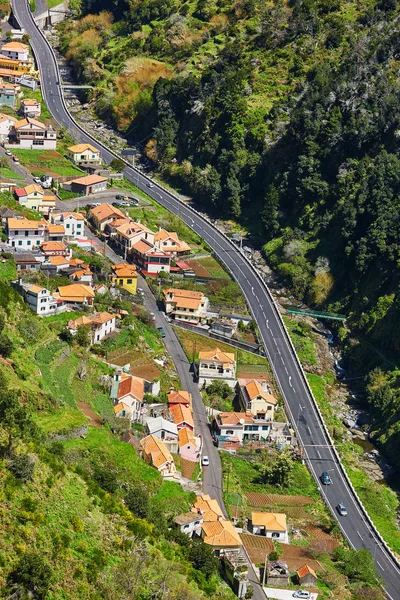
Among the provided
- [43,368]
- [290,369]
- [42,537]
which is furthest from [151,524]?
[290,369]

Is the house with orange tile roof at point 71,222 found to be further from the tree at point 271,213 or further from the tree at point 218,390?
the tree at point 218,390

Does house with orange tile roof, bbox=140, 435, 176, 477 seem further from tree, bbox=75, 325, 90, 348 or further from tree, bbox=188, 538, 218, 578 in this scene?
tree, bbox=75, 325, 90, 348

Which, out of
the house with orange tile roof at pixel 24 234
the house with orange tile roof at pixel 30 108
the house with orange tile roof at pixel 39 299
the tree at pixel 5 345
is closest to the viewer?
the tree at pixel 5 345

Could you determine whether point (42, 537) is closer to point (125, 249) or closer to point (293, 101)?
point (125, 249)

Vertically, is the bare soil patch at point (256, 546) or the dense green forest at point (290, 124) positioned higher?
the dense green forest at point (290, 124)

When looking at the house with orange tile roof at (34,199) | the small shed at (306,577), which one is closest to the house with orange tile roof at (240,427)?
the small shed at (306,577)

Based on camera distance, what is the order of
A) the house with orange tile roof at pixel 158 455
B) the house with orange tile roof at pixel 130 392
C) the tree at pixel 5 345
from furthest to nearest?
1. the house with orange tile roof at pixel 130 392
2. the house with orange tile roof at pixel 158 455
3. the tree at pixel 5 345
